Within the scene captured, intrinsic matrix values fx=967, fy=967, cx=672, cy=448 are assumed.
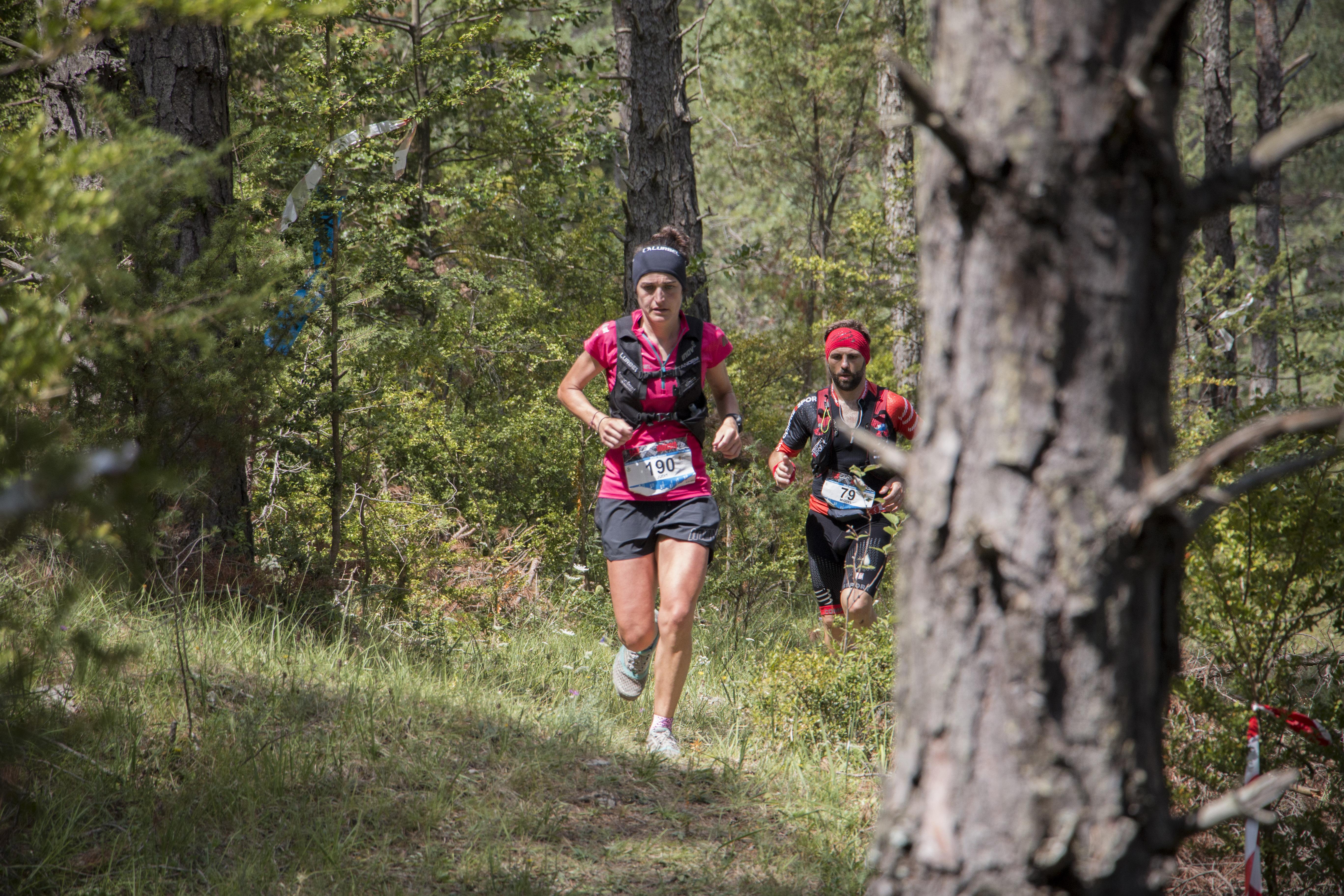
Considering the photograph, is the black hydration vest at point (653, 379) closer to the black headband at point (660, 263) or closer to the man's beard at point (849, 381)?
the black headband at point (660, 263)

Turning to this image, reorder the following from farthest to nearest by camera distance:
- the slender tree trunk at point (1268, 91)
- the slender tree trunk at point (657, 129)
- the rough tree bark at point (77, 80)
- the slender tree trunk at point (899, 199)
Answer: the slender tree trunk at point (1268, 91) → the slender tree trunk at point (899, 199) → the slender tree trunk at point (657, 129) → the rough tree bark at point (77, 80)

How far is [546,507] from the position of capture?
8391 mm

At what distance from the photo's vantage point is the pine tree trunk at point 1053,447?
1406 millimetres

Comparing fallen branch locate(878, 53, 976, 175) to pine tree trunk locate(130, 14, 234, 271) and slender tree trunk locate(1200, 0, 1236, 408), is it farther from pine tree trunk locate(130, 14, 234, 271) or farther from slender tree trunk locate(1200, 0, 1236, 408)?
slender tree trunk locate(1200, 0, 1236, 408)

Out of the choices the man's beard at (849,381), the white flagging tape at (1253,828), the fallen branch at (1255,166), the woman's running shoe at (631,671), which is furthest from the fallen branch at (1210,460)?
the man's beard at (849,381)

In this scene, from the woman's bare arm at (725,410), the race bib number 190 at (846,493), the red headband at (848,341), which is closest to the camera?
the woman's bare arm at (725,410)

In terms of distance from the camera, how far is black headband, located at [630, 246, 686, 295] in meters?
4.35

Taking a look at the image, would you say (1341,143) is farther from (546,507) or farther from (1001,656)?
(1001,656)

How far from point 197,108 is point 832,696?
14.8 feet

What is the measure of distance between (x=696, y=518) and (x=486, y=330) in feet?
17.1

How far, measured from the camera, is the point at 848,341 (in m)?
5.57

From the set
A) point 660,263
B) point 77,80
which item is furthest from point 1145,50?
point 77,80

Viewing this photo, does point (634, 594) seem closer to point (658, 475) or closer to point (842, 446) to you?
point (658, 475)

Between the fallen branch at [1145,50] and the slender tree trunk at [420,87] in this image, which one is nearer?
the fallen branch at [1145,50]
